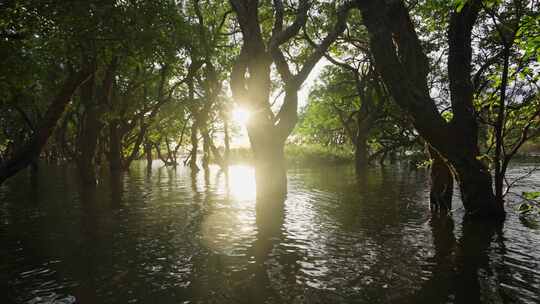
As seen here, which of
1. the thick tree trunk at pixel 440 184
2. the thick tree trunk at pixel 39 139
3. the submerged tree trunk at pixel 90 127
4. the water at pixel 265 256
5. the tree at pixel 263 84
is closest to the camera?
the water at pixel 265 256

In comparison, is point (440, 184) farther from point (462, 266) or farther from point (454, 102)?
point (462, 266)

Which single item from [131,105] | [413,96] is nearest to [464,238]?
[413,96]

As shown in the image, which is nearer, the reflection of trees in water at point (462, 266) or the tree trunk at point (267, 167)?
the reflection of trees in water at point (462, 266)

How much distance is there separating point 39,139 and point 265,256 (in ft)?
29.3

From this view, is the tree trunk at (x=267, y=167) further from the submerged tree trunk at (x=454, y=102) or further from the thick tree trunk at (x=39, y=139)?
the thick tree trunk at (x=39, y=139)

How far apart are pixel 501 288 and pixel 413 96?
18.8ft

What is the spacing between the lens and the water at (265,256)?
19.4ft

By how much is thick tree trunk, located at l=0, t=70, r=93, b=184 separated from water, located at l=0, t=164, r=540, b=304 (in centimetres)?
194

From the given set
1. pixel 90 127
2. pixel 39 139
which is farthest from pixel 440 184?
pixel 90 127

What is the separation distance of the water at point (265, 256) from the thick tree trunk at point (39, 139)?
1.94m

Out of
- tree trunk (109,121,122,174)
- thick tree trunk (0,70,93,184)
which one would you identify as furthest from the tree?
tree trunk (109,121,122,174)

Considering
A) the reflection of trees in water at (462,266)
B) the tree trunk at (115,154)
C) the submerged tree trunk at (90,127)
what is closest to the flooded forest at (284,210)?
the reflection of trees in water at (462,266)

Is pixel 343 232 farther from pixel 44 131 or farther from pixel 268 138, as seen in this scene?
pixel 44 131

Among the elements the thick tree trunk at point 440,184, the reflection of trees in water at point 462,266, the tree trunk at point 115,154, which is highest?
the tree trunk at point 115,154
